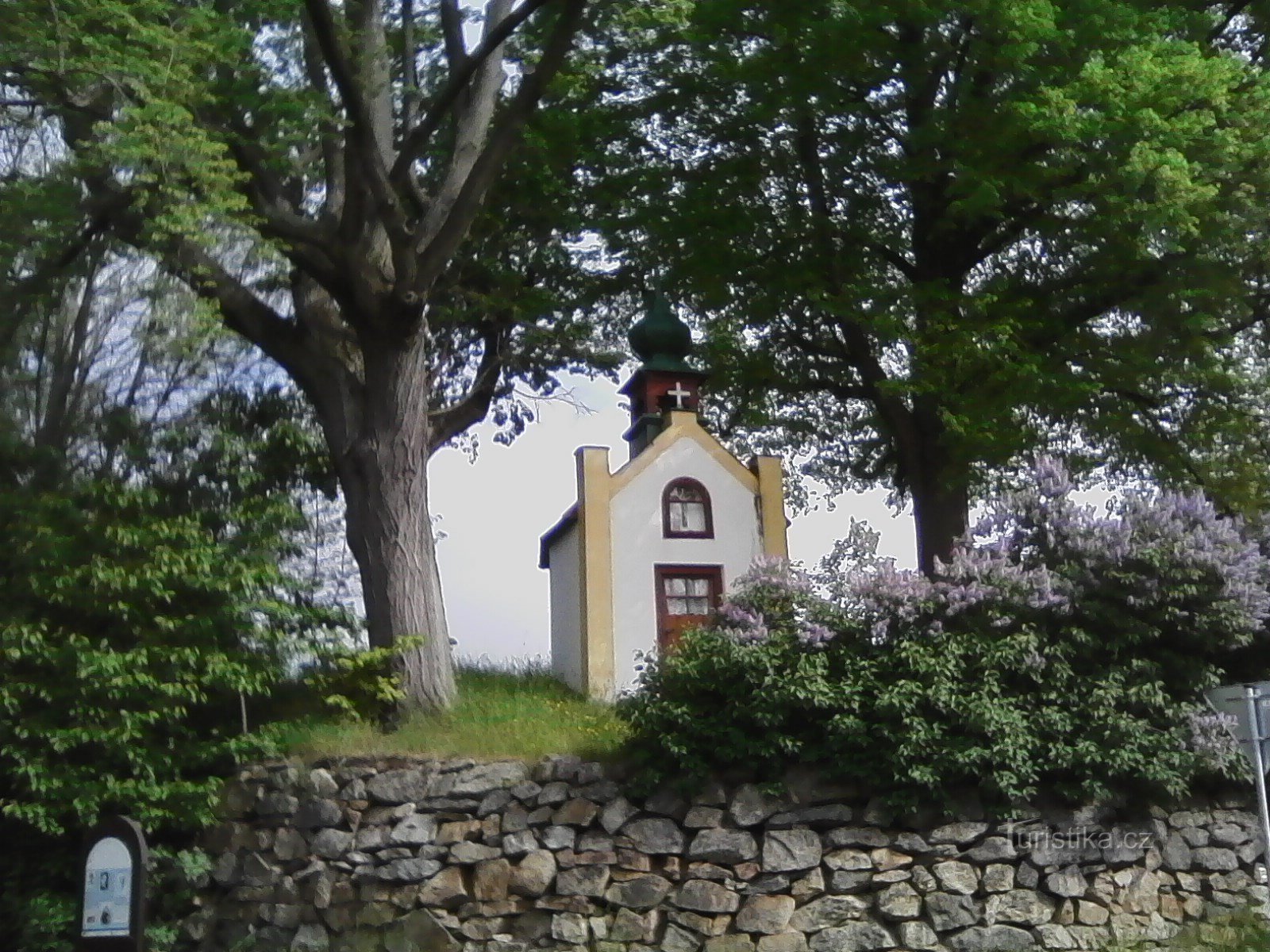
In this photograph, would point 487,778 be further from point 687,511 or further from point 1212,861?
point 1212,861

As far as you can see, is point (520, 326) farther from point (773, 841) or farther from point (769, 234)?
point (773, 841)

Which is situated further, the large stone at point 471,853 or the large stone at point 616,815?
the large stone at point 471,853

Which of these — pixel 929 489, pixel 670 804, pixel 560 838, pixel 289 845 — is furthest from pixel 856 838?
pixel 929 489

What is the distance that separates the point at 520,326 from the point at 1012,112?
7.17 m

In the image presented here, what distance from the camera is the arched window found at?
687 inches

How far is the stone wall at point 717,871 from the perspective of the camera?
1160 cm

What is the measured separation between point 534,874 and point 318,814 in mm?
2263

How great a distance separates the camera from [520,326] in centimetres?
1900

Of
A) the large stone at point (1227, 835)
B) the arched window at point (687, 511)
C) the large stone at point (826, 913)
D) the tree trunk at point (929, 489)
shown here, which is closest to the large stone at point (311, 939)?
the large stone at point (826, 913)

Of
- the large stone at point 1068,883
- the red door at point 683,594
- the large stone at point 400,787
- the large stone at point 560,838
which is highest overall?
the red door at point 683,594

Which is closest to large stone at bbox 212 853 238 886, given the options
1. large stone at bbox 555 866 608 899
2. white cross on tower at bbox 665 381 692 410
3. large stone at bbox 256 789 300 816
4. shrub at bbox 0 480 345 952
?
shrub at bbox 0 480 345 952

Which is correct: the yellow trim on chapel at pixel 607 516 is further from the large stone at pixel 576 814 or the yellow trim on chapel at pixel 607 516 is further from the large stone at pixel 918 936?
the large stone at pixel 918 936

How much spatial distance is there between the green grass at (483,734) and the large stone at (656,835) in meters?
0.72

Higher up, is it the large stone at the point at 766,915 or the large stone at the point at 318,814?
the large stone at the point at 318,814
